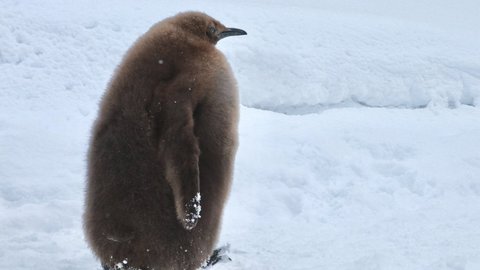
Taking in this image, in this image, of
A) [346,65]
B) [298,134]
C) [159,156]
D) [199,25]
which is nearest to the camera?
[159,156]

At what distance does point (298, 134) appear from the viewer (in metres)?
5.41

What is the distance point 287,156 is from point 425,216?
4.33 ft

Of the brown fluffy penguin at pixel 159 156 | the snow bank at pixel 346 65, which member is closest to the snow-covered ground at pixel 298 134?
the snow bank at pixel 346 65

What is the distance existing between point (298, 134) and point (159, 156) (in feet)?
10.7

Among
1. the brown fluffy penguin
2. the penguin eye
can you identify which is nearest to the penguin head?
the penguin eye

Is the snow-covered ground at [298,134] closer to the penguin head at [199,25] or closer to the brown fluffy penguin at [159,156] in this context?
the brown fluffy penguin at [159,156]

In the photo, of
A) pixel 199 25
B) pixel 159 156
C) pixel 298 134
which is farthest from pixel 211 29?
pixel 298 134

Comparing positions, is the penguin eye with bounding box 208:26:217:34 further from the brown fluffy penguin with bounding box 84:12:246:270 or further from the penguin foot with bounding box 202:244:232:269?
the penguin foot with bounding box 202:244:232:269

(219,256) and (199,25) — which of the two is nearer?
(199,25)

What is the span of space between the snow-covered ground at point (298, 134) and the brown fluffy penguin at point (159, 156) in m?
0.75

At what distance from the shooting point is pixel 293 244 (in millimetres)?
3514

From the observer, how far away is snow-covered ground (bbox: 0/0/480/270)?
3.40 m

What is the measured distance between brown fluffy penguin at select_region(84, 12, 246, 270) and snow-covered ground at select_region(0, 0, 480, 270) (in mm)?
749

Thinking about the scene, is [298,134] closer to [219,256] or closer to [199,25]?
[219,256]
